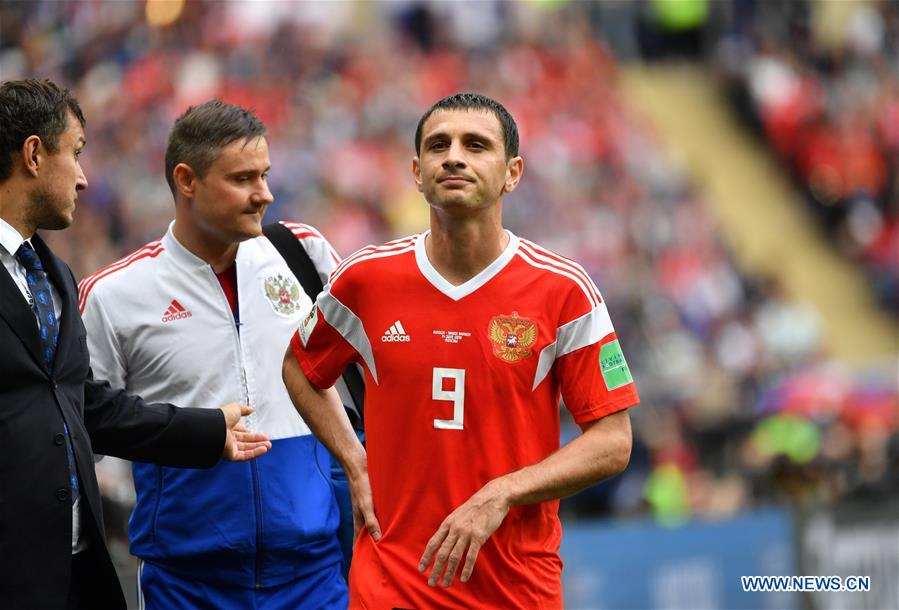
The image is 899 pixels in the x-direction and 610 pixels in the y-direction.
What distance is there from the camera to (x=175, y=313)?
494cm

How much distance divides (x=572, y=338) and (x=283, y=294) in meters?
1.42

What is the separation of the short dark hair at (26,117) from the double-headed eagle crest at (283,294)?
1164mm

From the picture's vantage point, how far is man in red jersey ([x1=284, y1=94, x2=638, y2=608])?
4.02 m

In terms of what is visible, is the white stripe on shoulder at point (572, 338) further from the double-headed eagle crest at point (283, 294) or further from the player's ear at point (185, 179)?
the player's ear at point (185, 179)

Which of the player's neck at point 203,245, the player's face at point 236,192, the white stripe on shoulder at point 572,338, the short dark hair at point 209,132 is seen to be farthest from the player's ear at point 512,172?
the player's neck at point 203,245

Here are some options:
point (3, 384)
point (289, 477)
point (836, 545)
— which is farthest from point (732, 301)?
point (3, 384)

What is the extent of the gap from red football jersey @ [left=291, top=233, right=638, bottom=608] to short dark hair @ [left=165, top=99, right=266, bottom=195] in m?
1.05

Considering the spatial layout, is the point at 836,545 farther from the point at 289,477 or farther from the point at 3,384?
the point at 3,384

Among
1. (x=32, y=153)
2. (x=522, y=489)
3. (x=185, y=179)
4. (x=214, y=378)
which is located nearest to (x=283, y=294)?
(x=214, y=378)

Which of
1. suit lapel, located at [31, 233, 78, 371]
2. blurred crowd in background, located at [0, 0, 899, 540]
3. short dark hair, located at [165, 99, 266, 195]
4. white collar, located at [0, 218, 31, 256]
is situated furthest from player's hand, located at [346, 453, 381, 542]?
blurred crowd in background, located at [0, 0, 899, 540]

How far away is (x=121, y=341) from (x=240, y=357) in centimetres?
40

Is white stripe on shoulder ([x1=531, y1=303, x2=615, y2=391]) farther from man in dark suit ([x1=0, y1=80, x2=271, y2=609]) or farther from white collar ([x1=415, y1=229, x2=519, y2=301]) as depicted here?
man in dark suit ([x1=0, y1=80, x2=271, y2=609])

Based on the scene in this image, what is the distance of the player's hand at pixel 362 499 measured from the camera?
13.7ft

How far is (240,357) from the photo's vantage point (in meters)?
4.95
